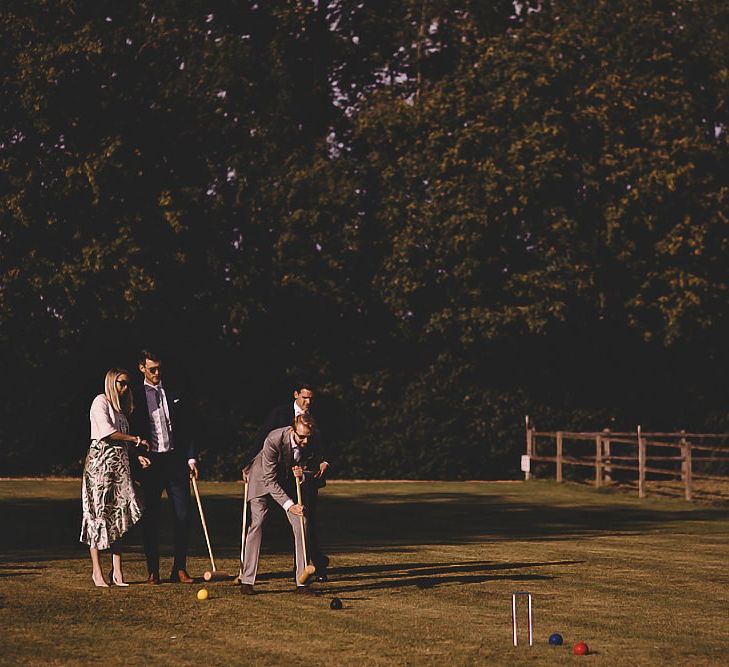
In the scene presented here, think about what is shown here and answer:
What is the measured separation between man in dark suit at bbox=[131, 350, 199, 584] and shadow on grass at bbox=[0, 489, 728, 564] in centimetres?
198

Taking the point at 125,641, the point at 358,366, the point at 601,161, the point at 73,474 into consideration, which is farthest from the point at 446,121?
the point at 125,641

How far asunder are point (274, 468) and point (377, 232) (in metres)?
23.8

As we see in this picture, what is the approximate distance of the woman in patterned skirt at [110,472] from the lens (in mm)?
15023

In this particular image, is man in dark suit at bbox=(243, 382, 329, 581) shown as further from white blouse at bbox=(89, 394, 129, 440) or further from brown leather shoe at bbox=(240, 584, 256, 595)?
white blouse at bbox=(89, 394, 129, 440)

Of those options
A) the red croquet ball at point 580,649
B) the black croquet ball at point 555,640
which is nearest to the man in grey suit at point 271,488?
the black croquet ball at point 555,640

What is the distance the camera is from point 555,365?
129 ft

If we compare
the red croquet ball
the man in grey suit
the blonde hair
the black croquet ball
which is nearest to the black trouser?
the blonde hair

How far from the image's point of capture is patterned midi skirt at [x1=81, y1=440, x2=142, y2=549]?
15117 millimetres

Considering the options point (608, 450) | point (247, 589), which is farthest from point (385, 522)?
point (608, 450)

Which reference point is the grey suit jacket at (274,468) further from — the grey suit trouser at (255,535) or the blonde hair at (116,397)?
the blonde hair at (116,397)

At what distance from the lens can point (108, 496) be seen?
1519 cm

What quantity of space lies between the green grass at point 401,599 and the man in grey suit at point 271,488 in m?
0.29

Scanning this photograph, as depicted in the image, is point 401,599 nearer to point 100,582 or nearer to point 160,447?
point 160,447

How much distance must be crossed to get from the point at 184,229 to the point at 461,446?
799 cm
